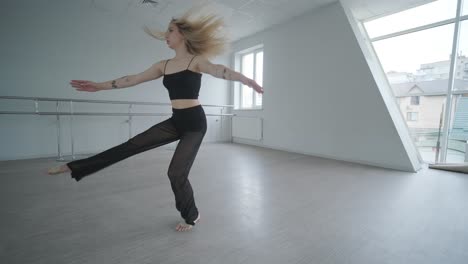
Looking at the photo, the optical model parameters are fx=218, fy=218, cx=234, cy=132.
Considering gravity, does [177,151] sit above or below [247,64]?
below

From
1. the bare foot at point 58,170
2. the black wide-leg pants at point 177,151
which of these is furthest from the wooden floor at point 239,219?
the bare foot at point 58,170

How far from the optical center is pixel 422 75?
11.6 feet

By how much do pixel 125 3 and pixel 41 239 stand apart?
3931mm

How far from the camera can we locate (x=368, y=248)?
1.21 meters

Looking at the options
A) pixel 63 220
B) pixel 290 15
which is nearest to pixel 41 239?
pixel 63 220

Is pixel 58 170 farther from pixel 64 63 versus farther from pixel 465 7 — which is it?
pixel 465 7

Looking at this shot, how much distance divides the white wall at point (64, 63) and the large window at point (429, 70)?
4.55 meters

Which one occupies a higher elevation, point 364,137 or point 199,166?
point 364,137

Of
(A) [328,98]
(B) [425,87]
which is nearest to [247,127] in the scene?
(A) [328,98]

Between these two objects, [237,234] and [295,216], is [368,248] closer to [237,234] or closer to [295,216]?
[295,216]

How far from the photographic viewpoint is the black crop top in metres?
1.33

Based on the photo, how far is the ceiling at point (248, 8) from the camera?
3.56 m

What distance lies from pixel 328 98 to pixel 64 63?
467cm

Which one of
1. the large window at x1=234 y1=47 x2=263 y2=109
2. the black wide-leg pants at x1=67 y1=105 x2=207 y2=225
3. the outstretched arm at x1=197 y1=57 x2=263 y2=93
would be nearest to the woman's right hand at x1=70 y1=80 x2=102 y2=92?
the black wide-leg pants at x1=67 y1=105 x2=207 y2=225
